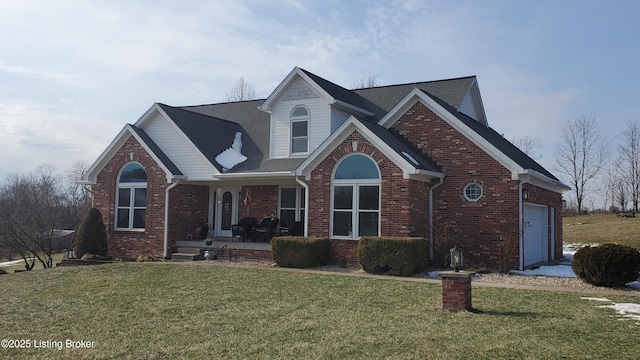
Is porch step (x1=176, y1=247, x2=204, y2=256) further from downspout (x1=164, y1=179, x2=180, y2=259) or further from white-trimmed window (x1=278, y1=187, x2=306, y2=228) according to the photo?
white-trimmed window (x1=278, y1=187, x2=306, y2=228)

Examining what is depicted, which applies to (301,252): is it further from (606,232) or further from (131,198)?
(606,232)

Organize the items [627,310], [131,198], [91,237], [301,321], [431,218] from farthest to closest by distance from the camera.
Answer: [131,198] → [91,237] → [431,218] → [627,310] → [301,321]

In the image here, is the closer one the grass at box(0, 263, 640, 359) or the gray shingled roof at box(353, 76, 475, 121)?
the grass at box(0, 263, 640, 359)

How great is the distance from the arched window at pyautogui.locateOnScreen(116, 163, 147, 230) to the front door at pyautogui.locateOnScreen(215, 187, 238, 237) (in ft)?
9.50

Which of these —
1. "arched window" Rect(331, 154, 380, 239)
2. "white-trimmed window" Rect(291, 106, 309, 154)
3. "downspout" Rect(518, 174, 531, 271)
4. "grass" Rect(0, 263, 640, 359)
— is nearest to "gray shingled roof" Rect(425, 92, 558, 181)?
"downspout" Rect(518, 174, 531, 271)

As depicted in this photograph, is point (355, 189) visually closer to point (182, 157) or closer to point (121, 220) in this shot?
point (182, 157)

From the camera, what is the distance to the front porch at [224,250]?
18609 mm

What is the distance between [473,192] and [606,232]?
2112 centimetres

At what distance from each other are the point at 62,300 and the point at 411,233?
367 inches

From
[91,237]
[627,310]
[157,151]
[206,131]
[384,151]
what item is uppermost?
[206,131]

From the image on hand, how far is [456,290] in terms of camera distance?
31.5 feet

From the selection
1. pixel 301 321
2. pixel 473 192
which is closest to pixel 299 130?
pixel 473 192

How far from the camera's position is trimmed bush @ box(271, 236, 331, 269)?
16188mm

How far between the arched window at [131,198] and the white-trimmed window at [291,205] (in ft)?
17.5
